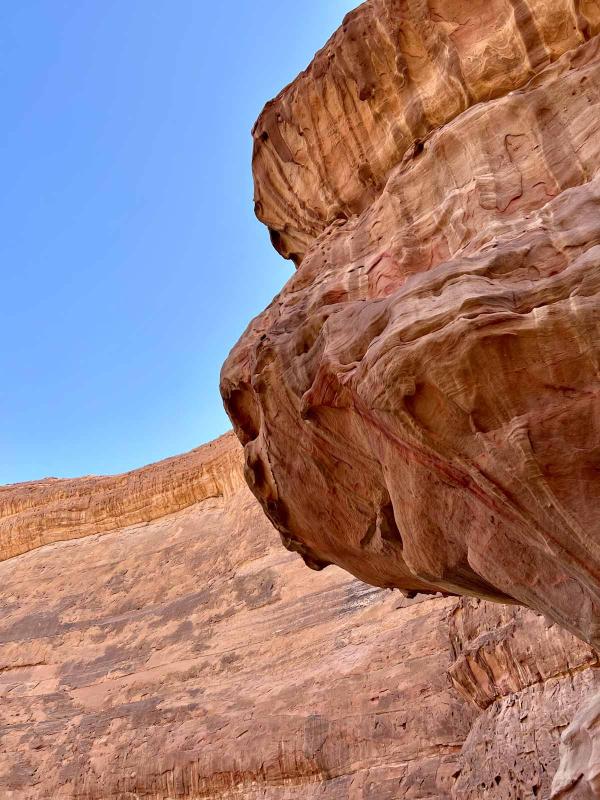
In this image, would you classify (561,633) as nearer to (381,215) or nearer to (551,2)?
(381,215)

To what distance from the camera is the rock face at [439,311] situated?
4031 mm

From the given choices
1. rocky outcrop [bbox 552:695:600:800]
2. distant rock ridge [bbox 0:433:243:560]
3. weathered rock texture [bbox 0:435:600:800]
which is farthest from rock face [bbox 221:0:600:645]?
distant rock ridge [bbox 0:433:243:560]

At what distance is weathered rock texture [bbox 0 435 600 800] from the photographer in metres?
8.16

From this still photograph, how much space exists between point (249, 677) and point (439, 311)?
10479 mm

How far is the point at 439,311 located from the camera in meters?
4.27

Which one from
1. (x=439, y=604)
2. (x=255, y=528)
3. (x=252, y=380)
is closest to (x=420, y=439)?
(x=252, y=380)

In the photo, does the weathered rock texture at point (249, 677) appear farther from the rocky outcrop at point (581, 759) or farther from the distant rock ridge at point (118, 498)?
the rocky outcrop at point (581, 759)

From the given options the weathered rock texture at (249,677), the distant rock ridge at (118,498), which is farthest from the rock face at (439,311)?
the distant rock ridge at (118,498)

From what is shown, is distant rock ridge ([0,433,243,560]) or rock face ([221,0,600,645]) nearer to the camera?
rock face ([221,0,600,645])

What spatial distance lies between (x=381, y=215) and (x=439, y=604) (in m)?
6.82

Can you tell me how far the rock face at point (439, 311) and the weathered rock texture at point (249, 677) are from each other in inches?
102

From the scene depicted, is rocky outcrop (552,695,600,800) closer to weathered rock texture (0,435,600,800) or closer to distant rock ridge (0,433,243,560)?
weathered rock texture (0,435,600,800)

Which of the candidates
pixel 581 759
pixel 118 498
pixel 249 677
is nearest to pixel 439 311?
pixel 581 759

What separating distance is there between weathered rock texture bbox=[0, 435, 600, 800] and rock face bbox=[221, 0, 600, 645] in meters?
2.59
